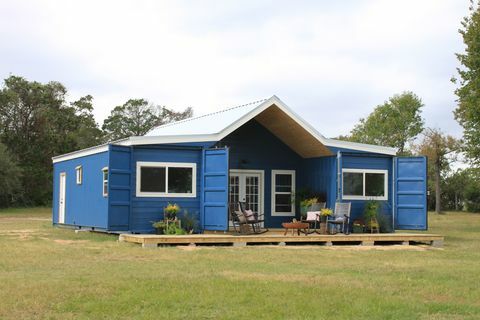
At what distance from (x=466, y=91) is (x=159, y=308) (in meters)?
18.6

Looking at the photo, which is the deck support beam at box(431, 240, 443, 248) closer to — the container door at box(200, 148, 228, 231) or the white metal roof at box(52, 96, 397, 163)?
the white metal roof at box(52, 96, 397, 163)

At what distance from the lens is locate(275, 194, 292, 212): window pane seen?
18.4 metres

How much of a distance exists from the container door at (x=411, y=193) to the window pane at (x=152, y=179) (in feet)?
20.0

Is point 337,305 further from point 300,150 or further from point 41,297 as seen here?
point 300,150

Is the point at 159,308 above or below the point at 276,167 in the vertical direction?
below

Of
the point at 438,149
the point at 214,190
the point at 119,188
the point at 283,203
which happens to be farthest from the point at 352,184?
the point at 438,149

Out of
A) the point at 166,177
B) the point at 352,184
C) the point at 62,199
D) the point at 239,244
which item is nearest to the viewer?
the point at 239,244

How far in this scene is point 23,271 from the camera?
29.0ft

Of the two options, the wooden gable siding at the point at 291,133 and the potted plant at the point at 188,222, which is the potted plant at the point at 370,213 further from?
the potted plant at the point at 188,222

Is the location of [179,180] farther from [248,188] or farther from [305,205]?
[305,205]

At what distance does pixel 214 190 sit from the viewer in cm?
1529

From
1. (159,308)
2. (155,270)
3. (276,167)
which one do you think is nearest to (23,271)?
(155,270)

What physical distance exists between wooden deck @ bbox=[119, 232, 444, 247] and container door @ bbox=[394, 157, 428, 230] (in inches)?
50.2

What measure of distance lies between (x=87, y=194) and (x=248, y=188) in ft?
14.2
